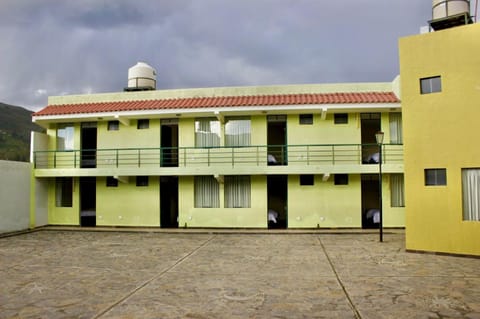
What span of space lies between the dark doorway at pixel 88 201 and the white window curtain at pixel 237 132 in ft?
22.7

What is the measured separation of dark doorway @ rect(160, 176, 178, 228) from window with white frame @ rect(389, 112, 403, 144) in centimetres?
994

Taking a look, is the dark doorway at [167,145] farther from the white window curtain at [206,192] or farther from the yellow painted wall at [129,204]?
the white window curtain at [206,192]

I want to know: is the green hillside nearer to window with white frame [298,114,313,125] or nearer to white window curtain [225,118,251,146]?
white window curtain [225,118,251,146]

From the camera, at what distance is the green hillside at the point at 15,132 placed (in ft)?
147

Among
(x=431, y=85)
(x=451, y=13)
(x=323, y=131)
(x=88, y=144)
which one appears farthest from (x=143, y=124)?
(x=451, y=13)

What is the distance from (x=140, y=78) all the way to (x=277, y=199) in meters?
9.60

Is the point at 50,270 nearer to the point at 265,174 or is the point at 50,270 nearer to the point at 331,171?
the point at 265,174

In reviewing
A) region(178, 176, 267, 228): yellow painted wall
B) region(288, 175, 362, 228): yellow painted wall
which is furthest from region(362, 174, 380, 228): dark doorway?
region(178, 176, 267, 228): yellow painted wall

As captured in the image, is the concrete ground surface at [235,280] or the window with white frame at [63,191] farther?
the window with white frame at [63,191]

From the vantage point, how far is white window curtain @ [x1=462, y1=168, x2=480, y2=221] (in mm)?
8992

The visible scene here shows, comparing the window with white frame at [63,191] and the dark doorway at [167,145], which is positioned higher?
the dark doorway at [167,145]

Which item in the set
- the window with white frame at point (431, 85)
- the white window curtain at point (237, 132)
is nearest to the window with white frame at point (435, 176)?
the window with white frame at point (431, 85)

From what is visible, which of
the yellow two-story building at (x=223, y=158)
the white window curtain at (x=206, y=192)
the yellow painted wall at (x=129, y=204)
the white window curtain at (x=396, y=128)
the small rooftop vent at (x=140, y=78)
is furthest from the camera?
the small rooftop vent at (x=140, y=78)

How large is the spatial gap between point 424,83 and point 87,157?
14.8m
